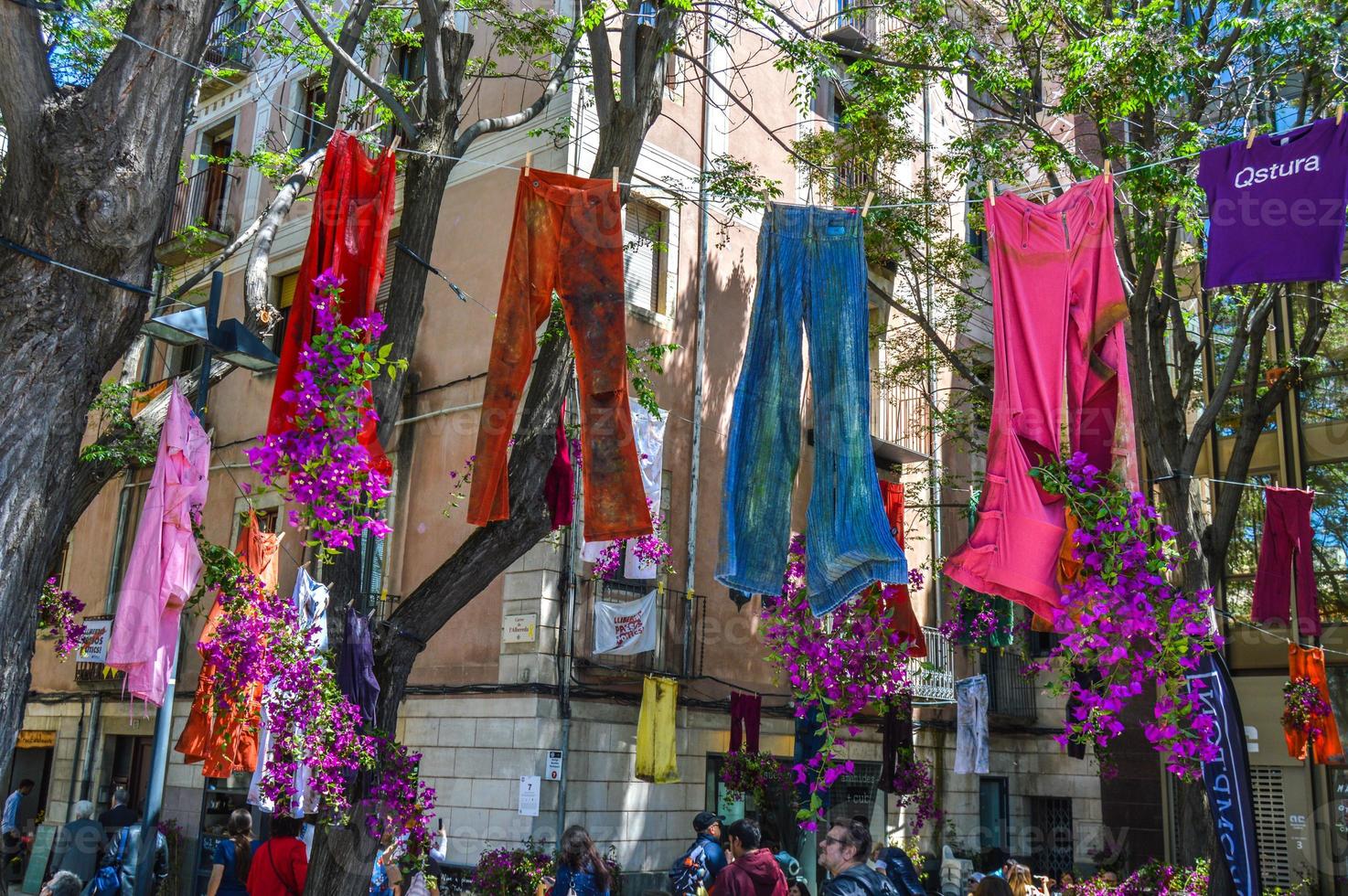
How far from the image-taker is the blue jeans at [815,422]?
7016 millimetres

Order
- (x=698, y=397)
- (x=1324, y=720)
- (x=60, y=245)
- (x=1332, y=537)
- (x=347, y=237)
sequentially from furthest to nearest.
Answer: (x=1332, y=537) → (x=698, y=397) → (x=1324, y=720) → (x=347, y=237) → (x=60, y=245)

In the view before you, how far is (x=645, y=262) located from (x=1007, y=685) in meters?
10.2

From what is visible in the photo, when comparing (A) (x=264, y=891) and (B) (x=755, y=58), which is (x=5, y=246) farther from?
(B) (x=755, y=58)

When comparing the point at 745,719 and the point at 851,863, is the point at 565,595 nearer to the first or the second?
the point at 745,719

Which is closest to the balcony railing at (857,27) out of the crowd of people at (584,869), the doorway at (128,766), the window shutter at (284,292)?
the window shutter at (284,292)

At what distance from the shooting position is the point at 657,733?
1348 cm

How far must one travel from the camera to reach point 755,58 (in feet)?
57.8

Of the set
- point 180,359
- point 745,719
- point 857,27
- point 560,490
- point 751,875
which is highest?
point 857,27

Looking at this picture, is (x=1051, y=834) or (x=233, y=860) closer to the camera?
(x=233, y=860)

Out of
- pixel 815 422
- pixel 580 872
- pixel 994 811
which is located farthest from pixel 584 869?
pixel 994 811

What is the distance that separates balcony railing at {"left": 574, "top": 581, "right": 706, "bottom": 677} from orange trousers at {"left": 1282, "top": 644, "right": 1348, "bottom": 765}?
24.9ft

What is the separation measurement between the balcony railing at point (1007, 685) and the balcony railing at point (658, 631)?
719 cm

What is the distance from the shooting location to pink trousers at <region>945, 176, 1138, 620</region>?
6.55 meters

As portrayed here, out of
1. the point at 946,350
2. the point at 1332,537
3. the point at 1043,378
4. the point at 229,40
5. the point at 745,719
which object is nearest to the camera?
the point at 1043,378
